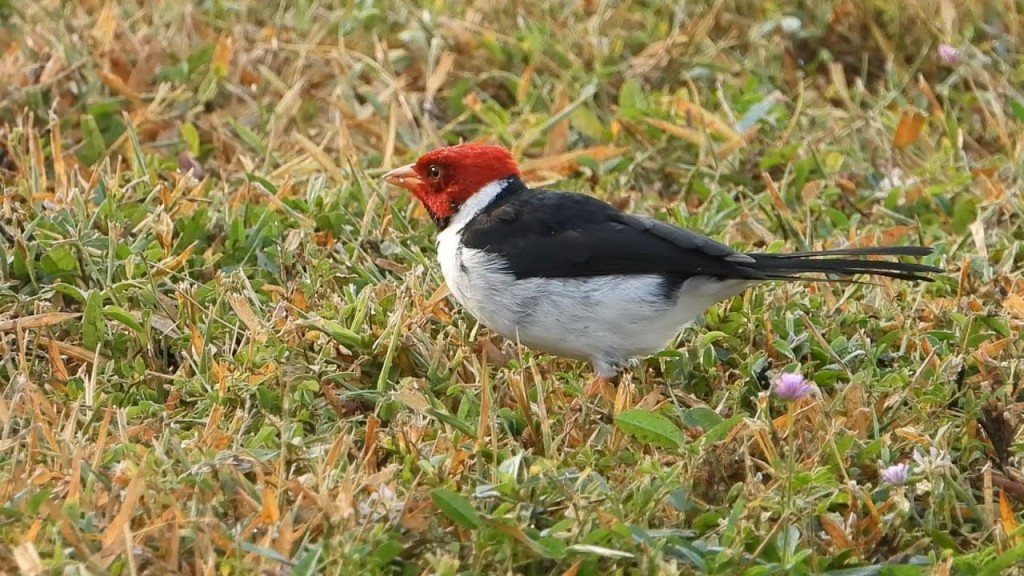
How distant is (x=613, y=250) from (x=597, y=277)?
0.30 feet

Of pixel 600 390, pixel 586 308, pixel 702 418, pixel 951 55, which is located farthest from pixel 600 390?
pixel 951 55

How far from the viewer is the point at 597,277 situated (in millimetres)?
4367

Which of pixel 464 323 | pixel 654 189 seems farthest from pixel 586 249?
pixel 654 189

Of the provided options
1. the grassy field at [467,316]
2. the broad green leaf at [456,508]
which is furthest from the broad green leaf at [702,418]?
the broad green leaf at [456,508]

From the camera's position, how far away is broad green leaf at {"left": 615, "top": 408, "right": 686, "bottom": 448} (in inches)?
151

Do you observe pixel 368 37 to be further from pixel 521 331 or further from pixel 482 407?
pixel 482 407

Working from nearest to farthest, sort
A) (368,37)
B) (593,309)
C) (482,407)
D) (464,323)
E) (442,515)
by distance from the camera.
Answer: (442,515), (482,407), (593,309), (464,323), (368,37)

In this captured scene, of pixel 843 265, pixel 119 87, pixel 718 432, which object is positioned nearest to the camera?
pixel 718 432

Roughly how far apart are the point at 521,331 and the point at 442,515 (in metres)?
1.02

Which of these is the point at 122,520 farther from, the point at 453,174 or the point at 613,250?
the point at 453,174

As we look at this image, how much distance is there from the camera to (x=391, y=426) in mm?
3973

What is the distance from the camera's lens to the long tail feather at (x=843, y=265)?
4105 mm

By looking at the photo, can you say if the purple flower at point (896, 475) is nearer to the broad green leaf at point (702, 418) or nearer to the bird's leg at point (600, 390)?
the broad green leaf at point (702, 418)

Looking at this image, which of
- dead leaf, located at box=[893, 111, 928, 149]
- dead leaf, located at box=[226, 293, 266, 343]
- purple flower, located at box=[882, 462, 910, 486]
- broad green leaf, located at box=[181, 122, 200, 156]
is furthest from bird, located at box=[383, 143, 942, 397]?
dead leaf, located at box=[893, 111, 928, 149]
